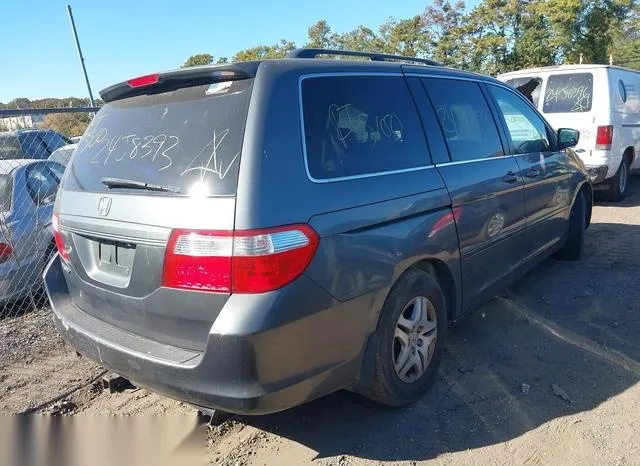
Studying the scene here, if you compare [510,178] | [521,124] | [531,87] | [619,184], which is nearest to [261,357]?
[510,178]

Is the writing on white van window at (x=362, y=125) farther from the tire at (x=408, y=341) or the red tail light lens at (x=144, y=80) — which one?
the red tail light lens at (x=144, y=80)

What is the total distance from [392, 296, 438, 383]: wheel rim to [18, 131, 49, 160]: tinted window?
8742 millimetres

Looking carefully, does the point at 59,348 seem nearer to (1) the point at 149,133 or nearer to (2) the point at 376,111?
(1) the point at 149,133

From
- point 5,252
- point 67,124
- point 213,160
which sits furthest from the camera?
point 67,124

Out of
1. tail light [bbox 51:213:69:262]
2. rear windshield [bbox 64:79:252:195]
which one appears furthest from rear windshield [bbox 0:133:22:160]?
rear windshield [bbox 64:79:252:195]

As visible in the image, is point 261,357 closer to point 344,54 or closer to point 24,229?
point 344,54

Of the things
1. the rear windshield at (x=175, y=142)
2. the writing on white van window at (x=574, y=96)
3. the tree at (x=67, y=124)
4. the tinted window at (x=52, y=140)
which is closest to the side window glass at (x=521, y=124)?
the rear windshield at (x=175, y=142)

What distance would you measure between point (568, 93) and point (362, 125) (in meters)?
6.25

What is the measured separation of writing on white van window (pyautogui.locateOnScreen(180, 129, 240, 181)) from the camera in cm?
218

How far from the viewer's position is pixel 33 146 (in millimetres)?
9734

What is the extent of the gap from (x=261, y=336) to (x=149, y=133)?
1196 mm

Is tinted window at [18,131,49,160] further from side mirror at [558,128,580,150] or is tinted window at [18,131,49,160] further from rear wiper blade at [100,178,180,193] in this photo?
side mirror at [558,128,580,150]

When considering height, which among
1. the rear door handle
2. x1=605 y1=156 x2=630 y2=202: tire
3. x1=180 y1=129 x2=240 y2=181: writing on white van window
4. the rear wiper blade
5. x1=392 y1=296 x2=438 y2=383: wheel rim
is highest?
x1=180 y1=129 x2=240 y2=181: writing on white van window

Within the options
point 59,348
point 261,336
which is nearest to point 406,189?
point 261,336
